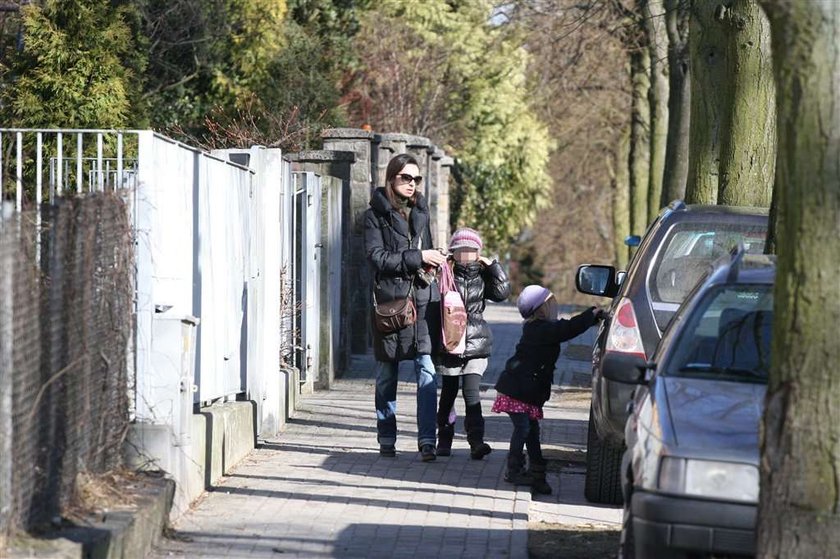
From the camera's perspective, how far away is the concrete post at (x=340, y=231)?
622 inches

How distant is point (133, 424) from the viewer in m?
7.99

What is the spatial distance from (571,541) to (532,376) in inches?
66.4

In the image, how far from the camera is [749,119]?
13.1 metres

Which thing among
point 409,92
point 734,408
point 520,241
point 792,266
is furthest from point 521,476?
point 520,241

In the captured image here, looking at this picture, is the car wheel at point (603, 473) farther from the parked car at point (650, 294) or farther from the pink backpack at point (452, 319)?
the pink backpack at point (452, 319)

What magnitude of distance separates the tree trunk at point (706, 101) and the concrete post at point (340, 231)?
11.8 ft

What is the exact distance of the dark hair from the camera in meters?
10.3

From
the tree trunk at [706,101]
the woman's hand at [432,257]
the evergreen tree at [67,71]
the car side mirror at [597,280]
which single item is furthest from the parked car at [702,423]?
the evergreen tree at [67,71]

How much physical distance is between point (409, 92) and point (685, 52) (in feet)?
40.2

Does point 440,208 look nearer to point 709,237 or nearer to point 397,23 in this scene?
point 397,23

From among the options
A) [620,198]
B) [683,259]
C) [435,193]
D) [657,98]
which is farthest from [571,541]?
[620,198]

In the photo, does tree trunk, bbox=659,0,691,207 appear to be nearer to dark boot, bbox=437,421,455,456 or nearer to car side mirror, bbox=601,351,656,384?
dark boot, bbox=437,421,455,456

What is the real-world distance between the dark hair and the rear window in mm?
1884

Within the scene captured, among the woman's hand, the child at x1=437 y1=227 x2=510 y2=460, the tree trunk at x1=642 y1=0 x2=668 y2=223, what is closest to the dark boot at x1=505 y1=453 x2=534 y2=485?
the child at x1=437 y1=227 x2=510 y2=460
